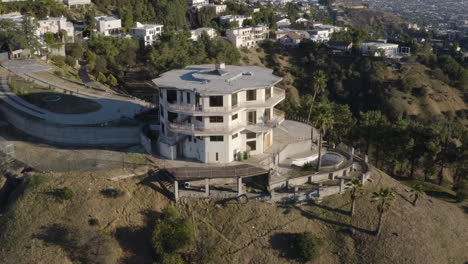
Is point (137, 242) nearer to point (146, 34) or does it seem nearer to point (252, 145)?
point (252, 145)

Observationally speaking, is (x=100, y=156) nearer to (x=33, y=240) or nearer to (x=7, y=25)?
(x=33, y=240)

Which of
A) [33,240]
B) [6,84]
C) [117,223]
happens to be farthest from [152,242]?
[6,84]

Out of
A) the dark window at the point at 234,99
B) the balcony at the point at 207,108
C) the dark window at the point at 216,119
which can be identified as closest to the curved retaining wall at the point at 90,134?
the balcony at the point at 207,108

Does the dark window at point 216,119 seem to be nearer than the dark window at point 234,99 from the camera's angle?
Yes

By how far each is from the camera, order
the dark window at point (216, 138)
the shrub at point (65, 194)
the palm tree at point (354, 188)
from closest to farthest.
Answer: the shrub at point (65, 194) < the palm tree at point (354, 188) < the dark window at point (216, 138)

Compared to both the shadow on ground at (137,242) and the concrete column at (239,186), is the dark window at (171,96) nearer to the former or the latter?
the concrete column at (239,186)
